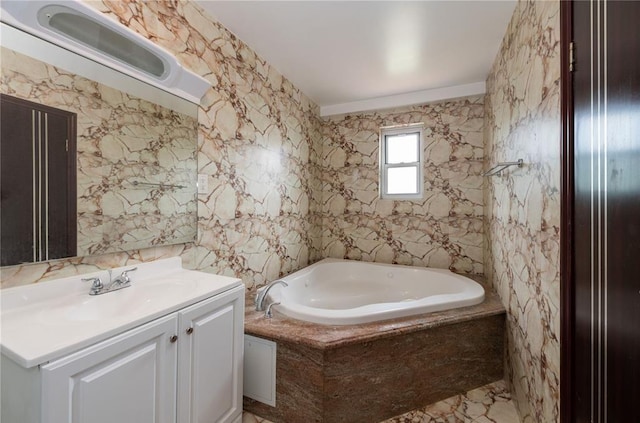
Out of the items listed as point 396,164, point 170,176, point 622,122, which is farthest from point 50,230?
point 396,164

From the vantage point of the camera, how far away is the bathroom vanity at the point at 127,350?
0.75 metres

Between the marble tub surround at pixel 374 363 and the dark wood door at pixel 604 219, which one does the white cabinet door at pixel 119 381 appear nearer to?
the marble tub surround at pixel 374 363

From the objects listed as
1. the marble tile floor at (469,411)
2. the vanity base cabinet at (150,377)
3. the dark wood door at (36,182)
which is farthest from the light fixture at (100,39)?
the marble tile floor at (469,411)

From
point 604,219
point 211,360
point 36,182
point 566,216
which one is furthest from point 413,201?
point 36,182

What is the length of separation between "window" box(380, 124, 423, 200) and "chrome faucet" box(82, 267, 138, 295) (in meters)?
2.73

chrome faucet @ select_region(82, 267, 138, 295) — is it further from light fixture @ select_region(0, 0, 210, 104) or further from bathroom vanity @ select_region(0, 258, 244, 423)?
light fixture @ select_region(0, 0, 210, 104)

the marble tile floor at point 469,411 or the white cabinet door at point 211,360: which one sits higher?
the white cabinet door at point 211,360

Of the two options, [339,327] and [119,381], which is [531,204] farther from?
[119,381]

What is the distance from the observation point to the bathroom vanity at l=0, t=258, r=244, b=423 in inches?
29.6

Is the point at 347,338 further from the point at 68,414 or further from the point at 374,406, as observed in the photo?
the point at 68,414

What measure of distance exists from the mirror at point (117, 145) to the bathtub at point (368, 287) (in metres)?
0.97

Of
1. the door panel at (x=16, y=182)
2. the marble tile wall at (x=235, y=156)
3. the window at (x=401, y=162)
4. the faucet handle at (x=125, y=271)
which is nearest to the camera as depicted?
the door panel at (x=16, y=182)

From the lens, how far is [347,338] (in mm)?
1520

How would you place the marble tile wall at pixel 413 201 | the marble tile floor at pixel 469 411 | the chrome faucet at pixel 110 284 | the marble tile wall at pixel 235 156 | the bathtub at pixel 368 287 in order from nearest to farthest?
the chrome faucet at pixel 110 284, the marble tile wall at pixel 235 156, the marble tile floor at pixel 469 411, the bathtub at pixel 368 287, the marble tile wall at pixel 413 201
